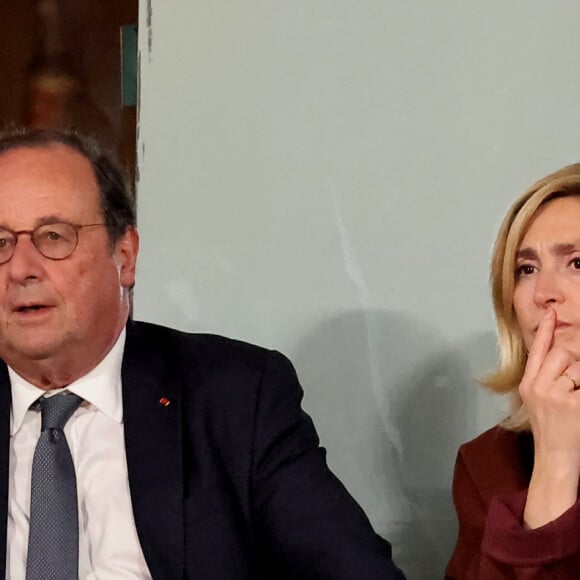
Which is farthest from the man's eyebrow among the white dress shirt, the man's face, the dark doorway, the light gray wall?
the dark doorway

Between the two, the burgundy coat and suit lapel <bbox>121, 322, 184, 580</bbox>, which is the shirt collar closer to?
suit lapel <bbox>121, 322, 184, 580</bbox>

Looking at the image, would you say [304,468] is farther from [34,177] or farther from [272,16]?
[272,16]

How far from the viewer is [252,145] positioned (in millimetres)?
1746

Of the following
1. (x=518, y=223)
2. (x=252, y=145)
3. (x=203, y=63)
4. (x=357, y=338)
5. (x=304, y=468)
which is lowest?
(x=304, y=468)

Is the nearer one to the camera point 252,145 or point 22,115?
point 252,145

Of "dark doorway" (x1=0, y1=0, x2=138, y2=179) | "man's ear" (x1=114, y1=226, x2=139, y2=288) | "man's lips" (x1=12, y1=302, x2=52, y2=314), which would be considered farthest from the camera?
"dark doorway" (x1=0, y1=0, x2=138, y2=179)

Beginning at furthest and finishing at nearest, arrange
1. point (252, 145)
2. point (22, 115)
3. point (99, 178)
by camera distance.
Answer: point (22, 115), point (252, 145), point (99, 178)

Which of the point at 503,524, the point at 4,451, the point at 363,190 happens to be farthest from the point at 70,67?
the point at 503,524

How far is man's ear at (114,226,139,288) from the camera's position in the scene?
136 centimetres

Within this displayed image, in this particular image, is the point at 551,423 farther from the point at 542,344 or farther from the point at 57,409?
the point at 57,409

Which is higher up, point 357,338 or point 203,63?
point 203,63

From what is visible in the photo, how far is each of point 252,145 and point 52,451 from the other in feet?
2.42

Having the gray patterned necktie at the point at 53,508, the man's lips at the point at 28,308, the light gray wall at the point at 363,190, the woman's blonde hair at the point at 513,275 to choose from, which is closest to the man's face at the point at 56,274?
the man's lips at the point at 28,308

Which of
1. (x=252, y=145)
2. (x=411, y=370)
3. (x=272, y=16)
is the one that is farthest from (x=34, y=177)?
(x=411, y=370)
